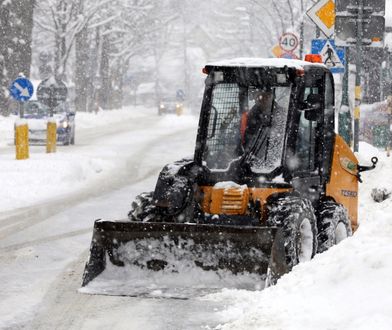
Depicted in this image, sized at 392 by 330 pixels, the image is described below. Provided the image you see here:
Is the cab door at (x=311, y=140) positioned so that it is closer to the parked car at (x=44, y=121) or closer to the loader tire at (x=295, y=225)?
the loader tire at (x=295, y=225)

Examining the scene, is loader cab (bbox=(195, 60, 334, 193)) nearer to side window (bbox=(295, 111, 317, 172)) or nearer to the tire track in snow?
side window (bbox=(295, 111, 317, 172))

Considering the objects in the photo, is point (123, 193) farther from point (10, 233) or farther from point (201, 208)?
point (201, 208)

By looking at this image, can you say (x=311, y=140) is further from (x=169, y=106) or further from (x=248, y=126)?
(x=169, y=106)

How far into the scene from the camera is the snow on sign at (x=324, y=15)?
52.3 ft

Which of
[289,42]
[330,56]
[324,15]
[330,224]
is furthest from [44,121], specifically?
[330,224]

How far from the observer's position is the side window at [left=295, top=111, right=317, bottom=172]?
8.10m

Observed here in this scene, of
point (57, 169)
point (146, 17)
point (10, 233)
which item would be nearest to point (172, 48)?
point (146, 17)

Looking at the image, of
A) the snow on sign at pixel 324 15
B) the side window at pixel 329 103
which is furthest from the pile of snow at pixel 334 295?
the snow on sign at pixel 324 15

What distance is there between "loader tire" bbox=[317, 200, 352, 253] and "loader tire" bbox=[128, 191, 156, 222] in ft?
5.34

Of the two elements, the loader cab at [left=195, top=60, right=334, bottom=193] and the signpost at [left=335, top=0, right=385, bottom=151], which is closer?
the loader cab at [left=195, top=60, right=334, bottom=193]

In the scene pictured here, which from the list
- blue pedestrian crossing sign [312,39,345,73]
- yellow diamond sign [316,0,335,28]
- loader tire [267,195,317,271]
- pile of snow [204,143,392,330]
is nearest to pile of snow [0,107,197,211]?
blue pedestrian crossing sign [312,39,345,73]

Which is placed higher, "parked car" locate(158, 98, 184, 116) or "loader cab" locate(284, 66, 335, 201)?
"loader cab" locate(284, 66, 335, 201)

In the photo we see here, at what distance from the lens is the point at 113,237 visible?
7.24 meters

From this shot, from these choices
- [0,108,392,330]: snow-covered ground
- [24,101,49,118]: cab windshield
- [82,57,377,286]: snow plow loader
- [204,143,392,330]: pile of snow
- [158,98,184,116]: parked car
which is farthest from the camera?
[158,98,184,116]: parked car
